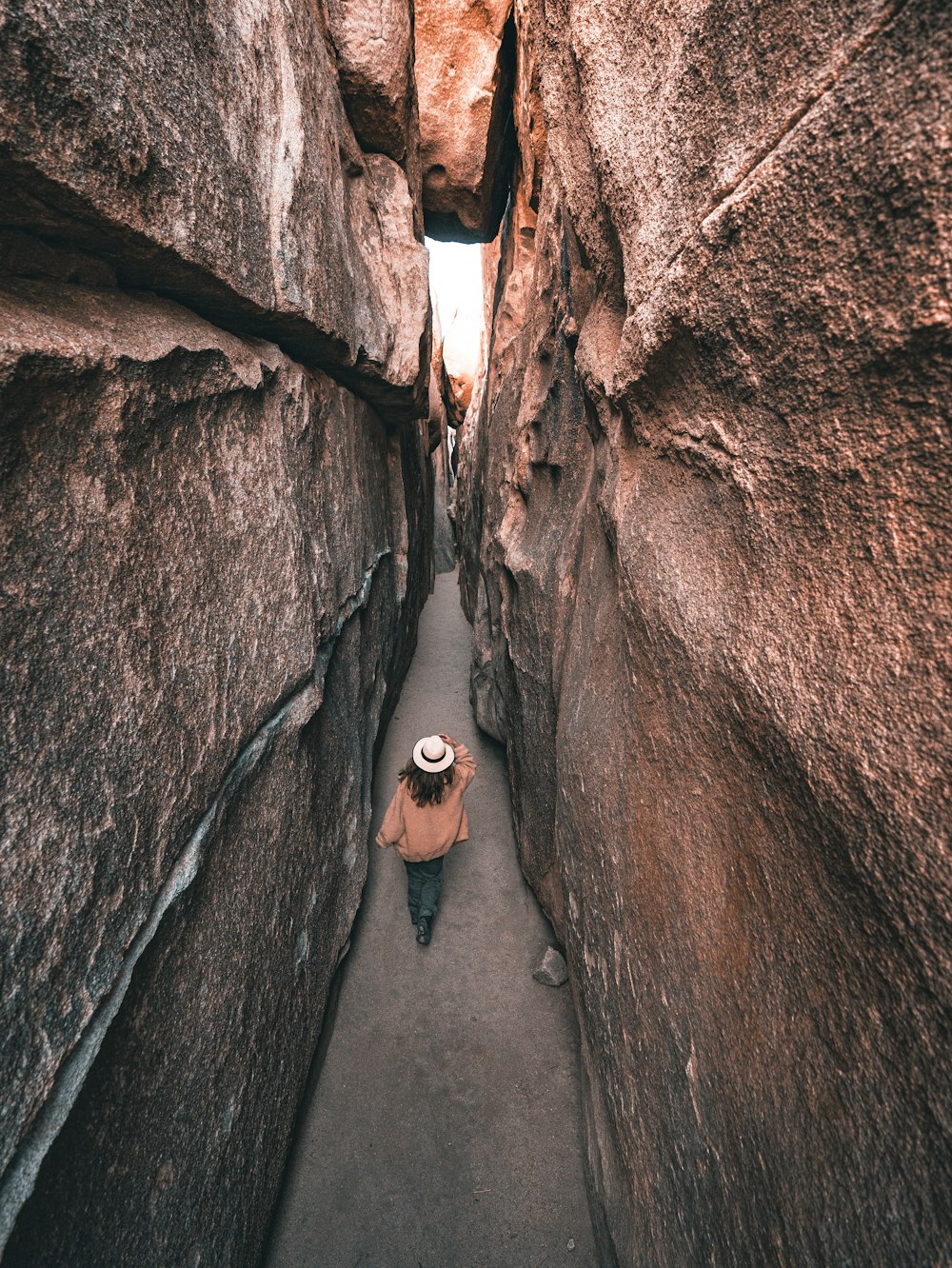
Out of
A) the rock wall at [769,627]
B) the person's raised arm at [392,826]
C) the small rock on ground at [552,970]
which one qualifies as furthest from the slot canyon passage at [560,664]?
the person's raised arm at [392,826]

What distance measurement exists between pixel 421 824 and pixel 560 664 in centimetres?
161

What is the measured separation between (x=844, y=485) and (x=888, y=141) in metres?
0.62

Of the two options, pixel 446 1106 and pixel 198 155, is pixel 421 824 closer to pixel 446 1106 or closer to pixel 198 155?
pixel 446 1106

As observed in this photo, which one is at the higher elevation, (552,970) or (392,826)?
(392,826)

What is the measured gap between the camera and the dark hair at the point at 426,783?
372 cm

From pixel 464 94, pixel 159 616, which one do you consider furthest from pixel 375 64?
pixel 159 616

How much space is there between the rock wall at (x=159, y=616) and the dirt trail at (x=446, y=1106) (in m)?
0.46

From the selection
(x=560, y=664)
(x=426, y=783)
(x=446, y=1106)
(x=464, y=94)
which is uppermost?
(x=464, y=94)

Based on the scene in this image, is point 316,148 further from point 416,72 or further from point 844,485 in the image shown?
point 416,72

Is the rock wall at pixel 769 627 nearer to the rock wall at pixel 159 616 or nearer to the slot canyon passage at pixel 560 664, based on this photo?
the slot canyon passage at pixel 560 664

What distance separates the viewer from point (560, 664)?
3467 millimetres

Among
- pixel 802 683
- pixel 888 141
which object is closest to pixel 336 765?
pixel 802 683

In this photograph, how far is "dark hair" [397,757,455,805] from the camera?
12.2 feet

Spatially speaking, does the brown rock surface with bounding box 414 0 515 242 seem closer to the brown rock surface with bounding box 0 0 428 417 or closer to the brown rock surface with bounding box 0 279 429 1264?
the brown rock surface with bounding box 0 0 428 417
